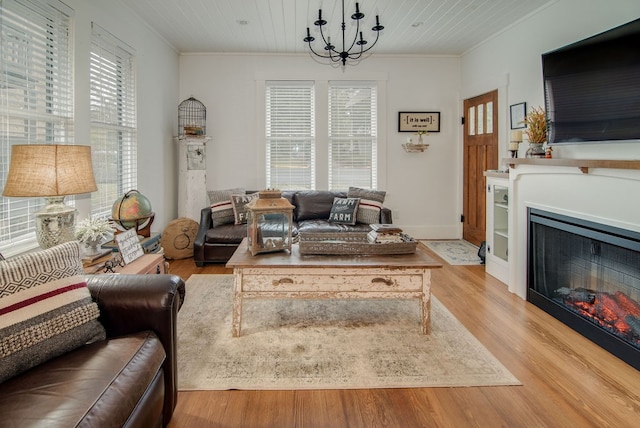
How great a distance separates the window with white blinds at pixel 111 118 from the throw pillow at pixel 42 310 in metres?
2.04

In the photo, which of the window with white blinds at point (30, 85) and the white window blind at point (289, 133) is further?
the white window blind at point (289, 133)

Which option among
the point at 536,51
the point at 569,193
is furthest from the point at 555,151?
the point at 536,51

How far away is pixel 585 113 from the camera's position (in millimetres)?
2766

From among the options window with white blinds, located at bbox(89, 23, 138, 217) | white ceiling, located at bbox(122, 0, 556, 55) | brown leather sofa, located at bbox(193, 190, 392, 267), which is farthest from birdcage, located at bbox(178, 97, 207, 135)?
brown leather sofa, located at bbox(193, 190, 392, 267)

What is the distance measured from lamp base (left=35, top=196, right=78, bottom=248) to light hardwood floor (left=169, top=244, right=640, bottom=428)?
1.12 metres

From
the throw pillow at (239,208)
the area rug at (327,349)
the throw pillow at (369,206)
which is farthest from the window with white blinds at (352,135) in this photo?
the area rug at (327,349)

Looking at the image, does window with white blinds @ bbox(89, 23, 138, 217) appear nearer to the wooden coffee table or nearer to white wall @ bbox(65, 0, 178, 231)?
white wall @ bbox(65, 0, 178, 231)

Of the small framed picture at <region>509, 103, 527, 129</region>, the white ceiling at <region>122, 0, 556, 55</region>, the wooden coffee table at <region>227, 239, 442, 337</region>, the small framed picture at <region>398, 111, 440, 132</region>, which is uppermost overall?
the white ceiling at <region>122, 0, 556, 55</region>

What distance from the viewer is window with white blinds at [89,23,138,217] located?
A: 10.9ft

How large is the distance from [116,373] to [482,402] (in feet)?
5.35

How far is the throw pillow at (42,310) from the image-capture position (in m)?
1.26

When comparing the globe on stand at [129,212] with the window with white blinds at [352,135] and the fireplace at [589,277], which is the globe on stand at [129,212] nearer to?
the window with white blinds at [352,135]

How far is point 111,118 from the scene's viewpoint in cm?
358

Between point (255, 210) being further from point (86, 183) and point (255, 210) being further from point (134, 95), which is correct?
point (134, 95)
